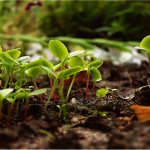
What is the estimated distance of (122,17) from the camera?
2.20 m

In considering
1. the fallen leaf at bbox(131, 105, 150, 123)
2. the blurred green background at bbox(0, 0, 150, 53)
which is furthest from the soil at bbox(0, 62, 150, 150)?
the blurred green background at bbox(0, 0, 150, 53)

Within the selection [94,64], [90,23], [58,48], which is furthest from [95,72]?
[90,23]

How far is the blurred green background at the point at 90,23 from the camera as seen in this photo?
2.08 metres

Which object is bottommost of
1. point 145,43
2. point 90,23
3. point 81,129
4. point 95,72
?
point 81,129

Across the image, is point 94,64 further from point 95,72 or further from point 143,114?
point 143,114

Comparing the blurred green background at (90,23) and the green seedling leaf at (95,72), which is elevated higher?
the blurred green background at (90,23)

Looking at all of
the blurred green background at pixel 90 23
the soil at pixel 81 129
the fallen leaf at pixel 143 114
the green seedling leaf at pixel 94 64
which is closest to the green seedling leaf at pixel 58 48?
the green seedling leaf at pixel 94 64

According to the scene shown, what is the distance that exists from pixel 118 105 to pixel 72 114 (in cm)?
19

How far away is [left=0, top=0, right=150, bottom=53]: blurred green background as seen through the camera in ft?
6.82

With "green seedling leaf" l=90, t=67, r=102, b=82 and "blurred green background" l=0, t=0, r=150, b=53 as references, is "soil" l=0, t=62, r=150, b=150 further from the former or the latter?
"blurred green background" l=0, t=0, r=150, b=53

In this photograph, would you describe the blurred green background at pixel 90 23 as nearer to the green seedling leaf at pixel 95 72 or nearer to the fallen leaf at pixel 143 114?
the green seedling leaf at pixel 95 72

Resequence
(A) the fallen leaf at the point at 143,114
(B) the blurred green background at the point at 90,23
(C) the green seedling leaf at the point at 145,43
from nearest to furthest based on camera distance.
A: (A) the fallen leaf at the point at 143,114
(C) the green seedling leaf at the point at 145,43
(B) the blurred green background at the point at 90,23

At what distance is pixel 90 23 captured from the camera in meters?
2.58

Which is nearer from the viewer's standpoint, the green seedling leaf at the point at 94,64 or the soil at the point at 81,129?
the soil at the point at 81,129
